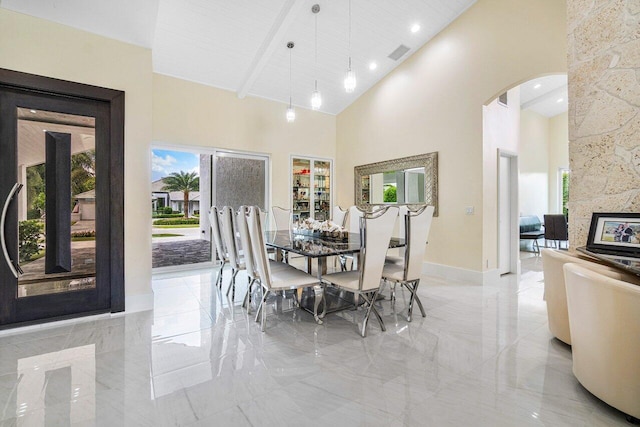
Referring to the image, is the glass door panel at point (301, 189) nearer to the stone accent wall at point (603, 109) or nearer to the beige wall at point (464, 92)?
the beige wall at point (464, 92)

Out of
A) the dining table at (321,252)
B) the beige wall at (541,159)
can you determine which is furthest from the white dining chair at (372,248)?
the beige wall at (541,159)

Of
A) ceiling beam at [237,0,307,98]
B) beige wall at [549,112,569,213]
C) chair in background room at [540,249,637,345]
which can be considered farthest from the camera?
beige wall at [549,112,569,213]

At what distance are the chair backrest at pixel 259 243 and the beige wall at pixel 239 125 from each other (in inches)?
125

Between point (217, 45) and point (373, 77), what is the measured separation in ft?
9.69

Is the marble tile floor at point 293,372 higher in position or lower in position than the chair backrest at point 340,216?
lower

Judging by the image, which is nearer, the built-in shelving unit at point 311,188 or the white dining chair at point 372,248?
the white dining chair at point 372,248

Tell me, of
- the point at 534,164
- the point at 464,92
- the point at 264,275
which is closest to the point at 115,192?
the point at 264,275

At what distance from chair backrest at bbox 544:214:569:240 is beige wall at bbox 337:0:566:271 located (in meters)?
3.19

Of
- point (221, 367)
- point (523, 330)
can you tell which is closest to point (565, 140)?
point (523, 330)

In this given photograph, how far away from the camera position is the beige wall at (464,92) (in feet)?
11.8

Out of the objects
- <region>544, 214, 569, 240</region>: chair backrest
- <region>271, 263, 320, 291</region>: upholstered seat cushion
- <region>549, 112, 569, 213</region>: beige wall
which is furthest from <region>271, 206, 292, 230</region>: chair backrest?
<region>549, 112, 569, 213</region>: beige wall

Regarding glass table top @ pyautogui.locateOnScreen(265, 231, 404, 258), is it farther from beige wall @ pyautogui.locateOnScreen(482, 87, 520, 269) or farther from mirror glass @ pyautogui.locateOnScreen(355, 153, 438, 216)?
mirror glass @ pyautogui.locateOnScreen(355, 153, 438, 216)

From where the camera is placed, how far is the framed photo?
204 cm

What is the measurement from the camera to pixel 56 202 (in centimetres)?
278
